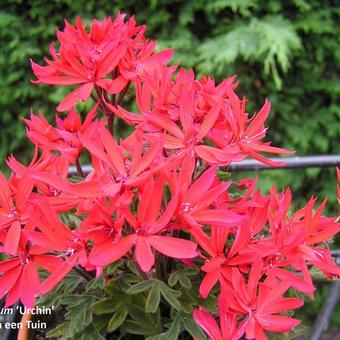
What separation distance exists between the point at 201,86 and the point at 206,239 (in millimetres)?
178

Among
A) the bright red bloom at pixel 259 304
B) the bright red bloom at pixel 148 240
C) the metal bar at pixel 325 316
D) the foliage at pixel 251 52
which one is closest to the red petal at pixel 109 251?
the bright red bloom at pixel 148 240

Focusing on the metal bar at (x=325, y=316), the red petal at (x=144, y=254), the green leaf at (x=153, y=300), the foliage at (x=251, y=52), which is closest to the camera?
the red petal at (x=144, y=254)

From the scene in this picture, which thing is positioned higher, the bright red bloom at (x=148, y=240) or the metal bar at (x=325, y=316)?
the bright red bloom at (x=148, y=240)

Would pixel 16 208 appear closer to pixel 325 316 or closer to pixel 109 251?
pixel 109 251

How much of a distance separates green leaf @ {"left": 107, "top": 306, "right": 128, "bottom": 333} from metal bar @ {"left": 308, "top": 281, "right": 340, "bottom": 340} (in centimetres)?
30

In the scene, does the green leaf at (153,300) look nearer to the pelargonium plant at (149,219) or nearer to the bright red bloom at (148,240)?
the pelargonium plant at (149,219)

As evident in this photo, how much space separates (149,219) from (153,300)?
13cm

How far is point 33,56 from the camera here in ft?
5.79

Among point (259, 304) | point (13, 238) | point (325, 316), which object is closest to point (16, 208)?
point (13, 238)

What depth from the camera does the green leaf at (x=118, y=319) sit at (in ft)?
1.94

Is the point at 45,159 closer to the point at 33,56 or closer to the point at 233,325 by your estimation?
the point at 233,325

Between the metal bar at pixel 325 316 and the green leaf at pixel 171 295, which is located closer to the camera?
the green leaf at pixel 171 295

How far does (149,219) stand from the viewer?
1.51ft

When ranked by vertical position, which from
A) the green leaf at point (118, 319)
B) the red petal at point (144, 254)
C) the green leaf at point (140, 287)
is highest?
the red petal at point (144, 254)
